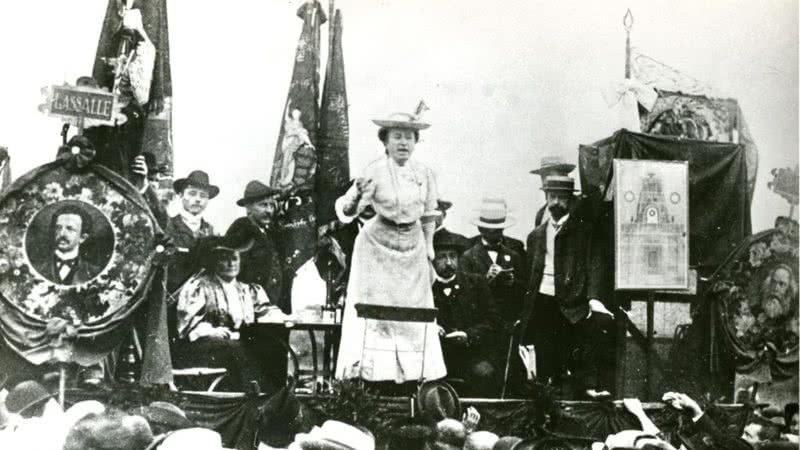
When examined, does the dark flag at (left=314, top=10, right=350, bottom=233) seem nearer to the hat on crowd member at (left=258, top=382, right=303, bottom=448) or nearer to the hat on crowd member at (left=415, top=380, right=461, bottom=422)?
the hat on crowd member at (left=258, top=382, right=303, bottom=448)

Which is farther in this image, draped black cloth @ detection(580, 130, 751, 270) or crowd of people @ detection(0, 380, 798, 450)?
draped black cloth @ detection(580, 130, 751, 270)

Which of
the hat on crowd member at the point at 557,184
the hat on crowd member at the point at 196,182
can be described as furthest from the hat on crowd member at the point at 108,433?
the hat on crowd member at the point at 557,184

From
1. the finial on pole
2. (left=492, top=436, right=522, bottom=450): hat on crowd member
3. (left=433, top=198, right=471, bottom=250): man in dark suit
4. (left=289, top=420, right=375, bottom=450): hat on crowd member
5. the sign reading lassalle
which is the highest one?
the finial on pole

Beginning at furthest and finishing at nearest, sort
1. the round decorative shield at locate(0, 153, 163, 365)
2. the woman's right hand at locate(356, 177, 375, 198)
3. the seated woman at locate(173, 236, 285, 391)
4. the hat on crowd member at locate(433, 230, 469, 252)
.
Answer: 1. the hat on crowd member at locate(433, 230, 469, 252)
2. the woman's right hand at locate(356, 177, 375, 198)
3. the seated woman at locate(173, 236, 285, 391)
4. the round decorative shield at locate(0, 153, 163, 365)

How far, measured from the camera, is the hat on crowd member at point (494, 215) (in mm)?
5828

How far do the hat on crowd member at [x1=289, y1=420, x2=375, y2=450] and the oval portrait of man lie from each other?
1.34 metres

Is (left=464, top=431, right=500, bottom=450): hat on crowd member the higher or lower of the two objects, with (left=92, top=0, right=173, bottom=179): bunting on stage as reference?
lower

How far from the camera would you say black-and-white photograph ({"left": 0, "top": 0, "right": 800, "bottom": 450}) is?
5.11 meters

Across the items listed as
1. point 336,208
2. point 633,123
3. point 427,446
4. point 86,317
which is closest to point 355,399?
point 427,446

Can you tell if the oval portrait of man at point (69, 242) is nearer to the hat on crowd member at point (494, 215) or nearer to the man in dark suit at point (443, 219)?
the man in dark suit at point (443, 219)

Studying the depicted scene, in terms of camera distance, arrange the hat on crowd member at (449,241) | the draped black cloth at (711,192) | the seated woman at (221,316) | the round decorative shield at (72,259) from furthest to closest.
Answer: the draped black cloth at (711,192) → the hat on crowd member at (449,241) → the seated woman at (221,316) → the round decorative shield at (72,259)

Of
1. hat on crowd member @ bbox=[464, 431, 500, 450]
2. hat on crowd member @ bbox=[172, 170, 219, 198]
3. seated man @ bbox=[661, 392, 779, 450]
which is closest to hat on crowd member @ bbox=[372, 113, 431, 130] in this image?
hat on crowd member @ bbox=[172, 170, 219, 198]

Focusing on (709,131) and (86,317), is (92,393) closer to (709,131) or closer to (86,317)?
(86,317)

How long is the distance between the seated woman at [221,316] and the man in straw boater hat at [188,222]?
5cm
